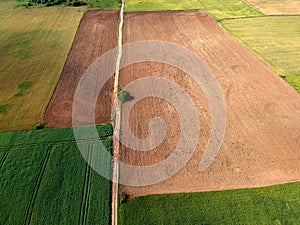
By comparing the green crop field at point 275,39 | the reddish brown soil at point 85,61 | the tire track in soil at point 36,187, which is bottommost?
the green crop field at point 275,39

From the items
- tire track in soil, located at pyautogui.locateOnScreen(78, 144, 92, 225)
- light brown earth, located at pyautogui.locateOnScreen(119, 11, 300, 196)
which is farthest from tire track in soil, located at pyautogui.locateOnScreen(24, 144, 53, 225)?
light brown earth, located at pyautogui.locateOnScreen(119, 11, 300, 196)

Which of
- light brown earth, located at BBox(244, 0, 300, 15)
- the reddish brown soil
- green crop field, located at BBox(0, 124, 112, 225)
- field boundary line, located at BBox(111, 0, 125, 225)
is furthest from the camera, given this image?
light brown earth, located at BBox(244, 0, 300, 15)

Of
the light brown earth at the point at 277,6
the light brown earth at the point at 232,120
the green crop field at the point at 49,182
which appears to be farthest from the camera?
the light brown earth at the point at 277,6

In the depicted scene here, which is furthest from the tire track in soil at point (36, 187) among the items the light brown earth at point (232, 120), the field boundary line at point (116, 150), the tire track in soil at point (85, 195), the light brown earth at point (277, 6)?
the light brown earth at point (277, 6)

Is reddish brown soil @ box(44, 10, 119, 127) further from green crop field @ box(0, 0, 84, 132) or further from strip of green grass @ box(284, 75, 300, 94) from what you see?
strip of green grass @ box(284, 75, 300, 94)

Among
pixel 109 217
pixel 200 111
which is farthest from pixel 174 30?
pixel 109 217

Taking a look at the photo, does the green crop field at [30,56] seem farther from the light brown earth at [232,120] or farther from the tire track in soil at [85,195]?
the light brown earth at [232,120]

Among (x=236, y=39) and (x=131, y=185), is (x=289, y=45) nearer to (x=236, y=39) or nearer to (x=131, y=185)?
(x=236, y=39)
